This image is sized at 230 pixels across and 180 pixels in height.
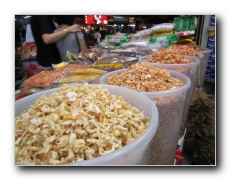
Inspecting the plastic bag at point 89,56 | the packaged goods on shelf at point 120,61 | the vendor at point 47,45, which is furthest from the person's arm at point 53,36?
the packaged goods on shelf at point 120,61

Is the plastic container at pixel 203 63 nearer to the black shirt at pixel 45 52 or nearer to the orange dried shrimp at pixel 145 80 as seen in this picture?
the orange dried shrimp at pixel 145 80

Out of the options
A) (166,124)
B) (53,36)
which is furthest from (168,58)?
(53,36)

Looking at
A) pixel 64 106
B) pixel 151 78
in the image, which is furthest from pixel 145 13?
pixel 64 106

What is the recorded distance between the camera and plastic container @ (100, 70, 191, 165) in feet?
2.10

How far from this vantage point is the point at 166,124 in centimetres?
68

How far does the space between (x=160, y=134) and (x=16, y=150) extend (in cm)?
44

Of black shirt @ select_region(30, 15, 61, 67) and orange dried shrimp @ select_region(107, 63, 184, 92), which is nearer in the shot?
orange dried shrimp @ select_region(107, 63, 184, 92)

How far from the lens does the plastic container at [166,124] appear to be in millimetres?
639

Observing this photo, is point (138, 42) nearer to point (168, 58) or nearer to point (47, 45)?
point (168, 58)

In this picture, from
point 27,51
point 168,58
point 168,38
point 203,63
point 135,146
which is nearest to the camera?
Answer: point 135,146

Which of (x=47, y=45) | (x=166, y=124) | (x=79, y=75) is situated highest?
(x=47, y=45)

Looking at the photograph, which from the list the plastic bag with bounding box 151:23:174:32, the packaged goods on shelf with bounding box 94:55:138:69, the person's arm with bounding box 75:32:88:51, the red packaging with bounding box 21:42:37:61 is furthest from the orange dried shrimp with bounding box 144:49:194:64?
the red packaging with bounding box 21:42:37:61

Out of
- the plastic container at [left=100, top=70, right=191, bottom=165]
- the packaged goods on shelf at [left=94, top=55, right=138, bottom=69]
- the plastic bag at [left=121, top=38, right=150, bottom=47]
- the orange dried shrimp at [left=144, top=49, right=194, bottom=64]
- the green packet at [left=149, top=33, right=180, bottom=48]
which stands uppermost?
the green packet at [left=149, top=33, right=180, bottom=48]

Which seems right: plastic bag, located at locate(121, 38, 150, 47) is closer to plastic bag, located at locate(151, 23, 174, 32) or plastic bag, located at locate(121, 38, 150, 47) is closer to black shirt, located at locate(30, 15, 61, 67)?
plastic bag, located at locate(151, 23, 174, 32)
